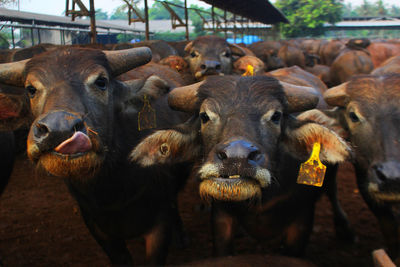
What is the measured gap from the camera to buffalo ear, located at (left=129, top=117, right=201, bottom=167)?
2.33 meters

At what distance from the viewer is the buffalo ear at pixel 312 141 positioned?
213 cm

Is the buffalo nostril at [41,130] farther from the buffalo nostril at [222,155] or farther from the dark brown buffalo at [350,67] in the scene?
the dark brown buffalo at [350,67]

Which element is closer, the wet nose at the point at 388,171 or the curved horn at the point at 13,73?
the wet nose at the point at 388,171

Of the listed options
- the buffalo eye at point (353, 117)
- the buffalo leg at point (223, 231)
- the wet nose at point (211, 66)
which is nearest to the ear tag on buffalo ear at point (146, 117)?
the buffalo leg at point (223, 231)

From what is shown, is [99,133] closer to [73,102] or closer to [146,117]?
[73,102]

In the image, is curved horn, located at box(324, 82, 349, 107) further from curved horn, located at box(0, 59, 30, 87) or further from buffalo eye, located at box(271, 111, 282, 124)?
curved horn, located at box(0, 59, 30, 87)

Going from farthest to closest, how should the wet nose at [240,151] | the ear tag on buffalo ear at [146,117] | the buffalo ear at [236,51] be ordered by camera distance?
the buffalo ear at [236,51], the ear tag on buffalo ear at [146,117], the wet nose at [240,151]

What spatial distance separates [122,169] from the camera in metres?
2.62

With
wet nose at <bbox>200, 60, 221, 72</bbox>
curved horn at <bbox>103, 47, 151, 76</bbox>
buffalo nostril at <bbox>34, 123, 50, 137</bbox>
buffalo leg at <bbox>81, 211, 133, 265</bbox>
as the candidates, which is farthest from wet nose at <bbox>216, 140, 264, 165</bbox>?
wet nose at <bbox>200, 60, 221, 72</bbox>

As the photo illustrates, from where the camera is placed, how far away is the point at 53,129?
187cm

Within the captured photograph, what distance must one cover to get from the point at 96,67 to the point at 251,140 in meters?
1.14

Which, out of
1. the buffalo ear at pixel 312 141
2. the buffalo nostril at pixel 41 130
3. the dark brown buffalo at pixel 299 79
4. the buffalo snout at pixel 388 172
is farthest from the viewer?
the dark brown buffalo at pixel 299 79

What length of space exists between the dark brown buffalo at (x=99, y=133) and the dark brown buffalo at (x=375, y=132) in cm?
136

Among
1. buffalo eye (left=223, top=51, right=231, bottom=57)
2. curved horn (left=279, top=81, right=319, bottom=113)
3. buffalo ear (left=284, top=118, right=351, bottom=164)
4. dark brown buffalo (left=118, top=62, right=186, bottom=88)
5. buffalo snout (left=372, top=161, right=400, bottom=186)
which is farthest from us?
buffalo eye (left=223, top=51, right=231, bottom=57)
